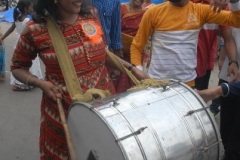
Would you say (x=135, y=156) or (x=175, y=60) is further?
(x=175, y=60)

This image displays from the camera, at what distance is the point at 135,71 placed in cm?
247

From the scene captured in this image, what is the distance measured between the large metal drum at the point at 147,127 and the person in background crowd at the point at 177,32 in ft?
3.08

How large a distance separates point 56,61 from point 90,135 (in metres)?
0.54

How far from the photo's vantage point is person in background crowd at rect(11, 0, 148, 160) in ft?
7.29

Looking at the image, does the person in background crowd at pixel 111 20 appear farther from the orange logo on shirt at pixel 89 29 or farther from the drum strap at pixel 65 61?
the drum strap at pixel 65 61

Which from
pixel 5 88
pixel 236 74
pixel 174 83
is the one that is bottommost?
pixel 5 88

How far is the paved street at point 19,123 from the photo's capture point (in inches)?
161

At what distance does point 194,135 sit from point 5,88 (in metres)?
5.13

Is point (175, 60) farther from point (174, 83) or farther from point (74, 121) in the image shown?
point (74, 121)

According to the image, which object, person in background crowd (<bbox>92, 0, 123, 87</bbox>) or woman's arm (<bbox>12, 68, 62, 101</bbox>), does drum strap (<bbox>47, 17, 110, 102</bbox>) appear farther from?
person in background crowd (<bbox>92, 0, 123, 87</bbox>)

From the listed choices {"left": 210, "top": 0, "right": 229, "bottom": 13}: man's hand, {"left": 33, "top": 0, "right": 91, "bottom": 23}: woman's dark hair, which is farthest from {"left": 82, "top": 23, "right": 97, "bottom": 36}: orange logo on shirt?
{"left": 210, "top": 0, "right": 229, "bottom": 13}: man's hand

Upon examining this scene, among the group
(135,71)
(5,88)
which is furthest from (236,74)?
(5,88)

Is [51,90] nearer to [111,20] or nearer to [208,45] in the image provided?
[111,20]

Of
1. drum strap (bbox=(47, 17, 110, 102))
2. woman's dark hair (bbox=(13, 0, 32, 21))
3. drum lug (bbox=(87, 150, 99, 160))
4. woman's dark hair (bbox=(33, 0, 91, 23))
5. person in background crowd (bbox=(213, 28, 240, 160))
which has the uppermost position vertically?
woman's dark hair (bbox=(33, 0, 91, 23))
